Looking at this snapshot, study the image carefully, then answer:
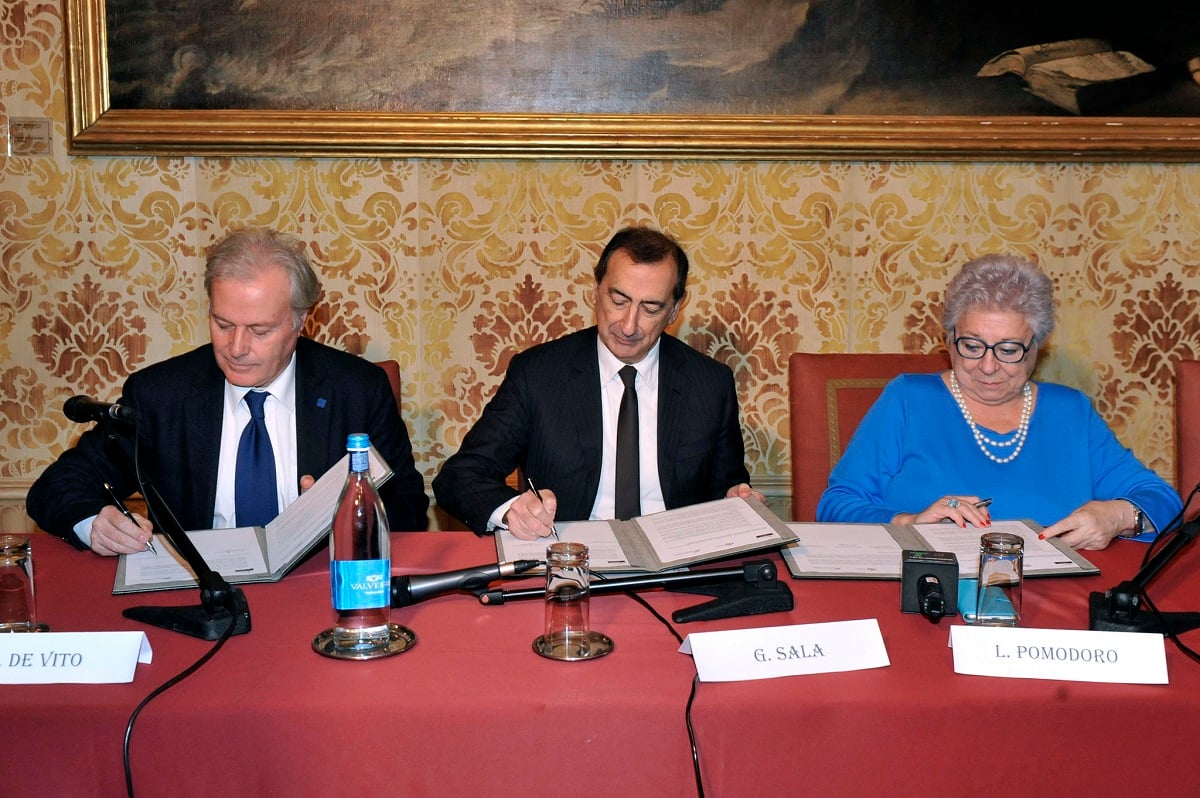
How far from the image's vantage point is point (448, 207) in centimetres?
326

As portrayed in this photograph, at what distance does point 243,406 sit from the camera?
8.07 ft

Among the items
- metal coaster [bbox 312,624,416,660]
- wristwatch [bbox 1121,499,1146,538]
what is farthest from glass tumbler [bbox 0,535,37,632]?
wristwatch [bbox 1121,499,1146,538]

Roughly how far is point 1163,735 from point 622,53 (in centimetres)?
237

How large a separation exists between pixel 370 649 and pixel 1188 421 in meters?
2.05

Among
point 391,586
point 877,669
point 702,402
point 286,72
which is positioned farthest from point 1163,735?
point 286,72

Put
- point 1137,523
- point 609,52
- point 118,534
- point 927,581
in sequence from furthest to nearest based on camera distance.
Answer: point 609,52, point 1137,523, point 118,534, point 927,581

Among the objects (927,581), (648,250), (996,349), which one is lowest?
(927,581)

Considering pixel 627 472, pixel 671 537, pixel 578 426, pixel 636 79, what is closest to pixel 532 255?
pixel 636 79

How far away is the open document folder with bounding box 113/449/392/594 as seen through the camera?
5.97ft

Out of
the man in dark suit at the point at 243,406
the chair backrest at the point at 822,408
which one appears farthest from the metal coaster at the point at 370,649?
the chair backrest at the point at 822,408

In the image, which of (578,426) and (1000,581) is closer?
(1000,581)

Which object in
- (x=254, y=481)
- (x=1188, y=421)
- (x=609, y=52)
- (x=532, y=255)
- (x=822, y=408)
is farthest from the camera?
(x=532, y=255)

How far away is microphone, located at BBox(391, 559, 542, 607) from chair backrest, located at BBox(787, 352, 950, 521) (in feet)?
3.80

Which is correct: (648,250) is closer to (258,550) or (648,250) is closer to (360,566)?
(258,550)
